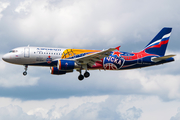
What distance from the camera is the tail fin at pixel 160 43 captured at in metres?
69.2

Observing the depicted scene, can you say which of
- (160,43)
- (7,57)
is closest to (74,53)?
(7,57)

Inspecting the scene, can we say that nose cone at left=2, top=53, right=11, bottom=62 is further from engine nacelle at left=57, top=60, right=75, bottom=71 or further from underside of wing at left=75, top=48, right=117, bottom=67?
underside of wing at left=75, top=48, right=117, bottom=67

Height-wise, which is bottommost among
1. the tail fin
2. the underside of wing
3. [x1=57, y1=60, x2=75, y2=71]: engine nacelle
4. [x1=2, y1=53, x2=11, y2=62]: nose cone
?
[x1=57, y1=60, x2=75, y2=71]: engine nacelle

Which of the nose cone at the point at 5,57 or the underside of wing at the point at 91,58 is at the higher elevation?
the nose cone at the point at 5,57

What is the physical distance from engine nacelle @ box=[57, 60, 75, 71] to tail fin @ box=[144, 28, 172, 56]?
1681cm

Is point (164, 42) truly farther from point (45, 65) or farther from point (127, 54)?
point (45, 65)

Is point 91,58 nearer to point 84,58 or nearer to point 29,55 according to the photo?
point 84,58

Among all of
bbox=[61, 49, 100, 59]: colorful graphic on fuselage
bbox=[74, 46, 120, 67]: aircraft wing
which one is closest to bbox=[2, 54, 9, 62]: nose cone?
bbox=[61, 49, 100, 59]: colorful graphic on fuselage

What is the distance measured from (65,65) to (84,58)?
11.1 feet

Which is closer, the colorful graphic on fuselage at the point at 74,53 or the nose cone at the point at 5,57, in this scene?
the nose cone at the point at 5,57

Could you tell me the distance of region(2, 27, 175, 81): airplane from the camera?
59938 mm

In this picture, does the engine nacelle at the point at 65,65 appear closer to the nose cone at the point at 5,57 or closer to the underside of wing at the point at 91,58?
the underside of wing at the point at 91,58

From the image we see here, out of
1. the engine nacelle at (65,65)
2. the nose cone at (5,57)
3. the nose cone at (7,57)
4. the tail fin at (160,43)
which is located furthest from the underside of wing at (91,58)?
the tail fin at (160,43)

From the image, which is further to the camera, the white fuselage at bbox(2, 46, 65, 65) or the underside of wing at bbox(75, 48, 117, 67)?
the white fuselage at bbox(2, 46, 65, 65)
